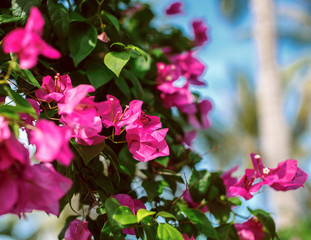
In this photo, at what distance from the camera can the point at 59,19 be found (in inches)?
21.9

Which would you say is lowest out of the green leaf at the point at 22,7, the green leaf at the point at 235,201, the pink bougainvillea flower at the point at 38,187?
the green leaf at the point at 235,201

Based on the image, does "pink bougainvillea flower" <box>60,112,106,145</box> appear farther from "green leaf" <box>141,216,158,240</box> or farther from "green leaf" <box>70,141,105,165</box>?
"green leaf" <box>141,216,158,240</box>

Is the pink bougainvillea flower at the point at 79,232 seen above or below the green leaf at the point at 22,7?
below

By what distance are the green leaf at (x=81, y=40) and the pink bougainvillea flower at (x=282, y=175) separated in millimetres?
306

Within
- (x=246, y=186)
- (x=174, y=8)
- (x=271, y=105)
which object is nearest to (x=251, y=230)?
(x=246, y=186)

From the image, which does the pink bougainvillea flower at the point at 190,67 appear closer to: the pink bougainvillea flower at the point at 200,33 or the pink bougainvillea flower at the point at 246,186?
the pink bougainvillea flower at the point at 200,33

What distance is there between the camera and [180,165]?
73cm

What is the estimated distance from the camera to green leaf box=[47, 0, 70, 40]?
0.56m

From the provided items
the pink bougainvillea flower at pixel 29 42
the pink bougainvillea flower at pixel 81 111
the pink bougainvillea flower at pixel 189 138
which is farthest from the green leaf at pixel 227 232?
the pink bougainvillea flower at pixel 29 42

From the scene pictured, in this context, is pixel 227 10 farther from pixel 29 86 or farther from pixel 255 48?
pixel 29 86

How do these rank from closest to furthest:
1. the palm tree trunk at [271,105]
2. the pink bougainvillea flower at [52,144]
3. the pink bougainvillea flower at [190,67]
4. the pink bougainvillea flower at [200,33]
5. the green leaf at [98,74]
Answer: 1. the pink bougainvillea flower at [52,144]
2. the green leaf at [98,74]
3. the pink bougainvillea flower at [190,67]
4. the pink bougainvillea flower at [200,33]
5. the palm tree trunk at [271,105]

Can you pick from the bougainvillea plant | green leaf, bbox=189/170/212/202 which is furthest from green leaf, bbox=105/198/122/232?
green leaf, bbox=189/170/212/202

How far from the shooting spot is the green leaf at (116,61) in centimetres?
52

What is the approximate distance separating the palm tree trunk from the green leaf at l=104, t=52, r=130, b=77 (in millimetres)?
2419
